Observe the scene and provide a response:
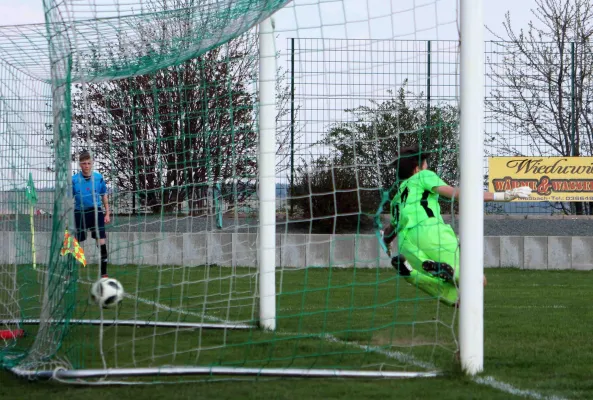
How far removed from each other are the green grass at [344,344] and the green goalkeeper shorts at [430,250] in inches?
8.1

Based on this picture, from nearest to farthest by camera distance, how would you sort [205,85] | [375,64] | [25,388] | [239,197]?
[25,388], [205,85], [375,64], [239,197]

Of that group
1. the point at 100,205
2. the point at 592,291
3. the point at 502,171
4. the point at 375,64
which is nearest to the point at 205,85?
the point at 375,64

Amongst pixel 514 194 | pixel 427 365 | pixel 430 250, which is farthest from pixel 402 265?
pixel 427 365

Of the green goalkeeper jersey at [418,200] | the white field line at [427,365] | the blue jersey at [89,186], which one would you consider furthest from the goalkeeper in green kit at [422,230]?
the blue jersey at [89,186]

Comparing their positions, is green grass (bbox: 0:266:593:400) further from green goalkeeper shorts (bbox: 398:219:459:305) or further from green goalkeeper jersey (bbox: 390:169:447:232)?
green goalkeeper jersey (bbox: 390:169:447:232)

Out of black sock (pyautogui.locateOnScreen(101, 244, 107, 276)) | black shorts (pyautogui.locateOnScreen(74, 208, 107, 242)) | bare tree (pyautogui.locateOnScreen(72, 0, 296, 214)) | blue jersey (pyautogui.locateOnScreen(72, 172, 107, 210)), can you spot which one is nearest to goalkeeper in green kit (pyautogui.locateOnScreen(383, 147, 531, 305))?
bare tree (pyautogui.locateOnScreen(72, 0, 296, 214))

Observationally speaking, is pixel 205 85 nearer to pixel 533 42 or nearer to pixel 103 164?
pixel 103 164

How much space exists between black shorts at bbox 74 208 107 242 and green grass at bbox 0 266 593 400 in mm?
470

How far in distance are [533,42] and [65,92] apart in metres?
12.4

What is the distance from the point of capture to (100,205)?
35.8 ft

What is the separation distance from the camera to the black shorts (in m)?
6.17

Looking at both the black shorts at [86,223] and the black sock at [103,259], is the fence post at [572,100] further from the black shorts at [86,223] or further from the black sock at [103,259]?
the black sock at [103,259]

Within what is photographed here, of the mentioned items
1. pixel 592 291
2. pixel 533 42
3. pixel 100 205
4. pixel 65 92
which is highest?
pixel 533 42

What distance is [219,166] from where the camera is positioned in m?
9.75
